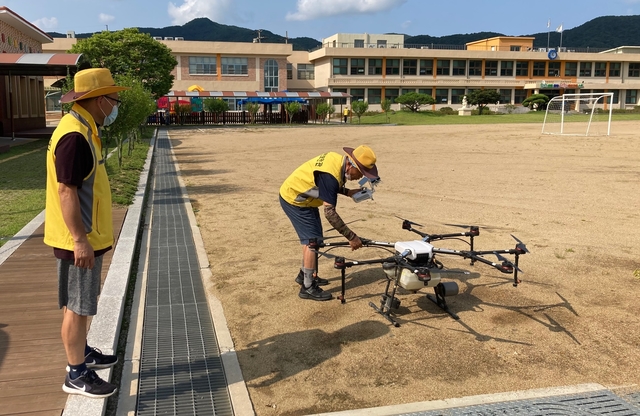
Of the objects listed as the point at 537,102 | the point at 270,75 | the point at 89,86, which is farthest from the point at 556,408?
the point at 537,102

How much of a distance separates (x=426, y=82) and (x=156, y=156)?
188ft

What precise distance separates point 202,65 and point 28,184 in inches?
2224

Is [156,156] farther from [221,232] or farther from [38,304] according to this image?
[38,304]

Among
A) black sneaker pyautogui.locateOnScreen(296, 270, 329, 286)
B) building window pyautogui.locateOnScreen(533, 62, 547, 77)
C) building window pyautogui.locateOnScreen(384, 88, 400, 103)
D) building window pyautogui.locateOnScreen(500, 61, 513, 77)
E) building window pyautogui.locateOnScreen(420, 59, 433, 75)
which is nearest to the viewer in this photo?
black sneaker pyautogui.locateOnScreen(296, 270, 329, 286)

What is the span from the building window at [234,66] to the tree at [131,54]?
74.2 feet

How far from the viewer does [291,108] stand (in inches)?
1914

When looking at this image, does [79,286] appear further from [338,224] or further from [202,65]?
[202,65]

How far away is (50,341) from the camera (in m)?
4.14

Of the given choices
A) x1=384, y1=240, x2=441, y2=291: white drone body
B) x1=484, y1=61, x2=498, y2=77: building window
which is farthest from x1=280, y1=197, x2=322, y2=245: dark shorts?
x1=484, y1=61, x2=498, y2=77: building window

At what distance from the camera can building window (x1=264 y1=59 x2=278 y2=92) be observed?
6819cm

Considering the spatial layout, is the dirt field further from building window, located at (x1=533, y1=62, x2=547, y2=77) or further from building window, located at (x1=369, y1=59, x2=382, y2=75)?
building window, located at (x1=533, y1=62, x2=547, y2=77)

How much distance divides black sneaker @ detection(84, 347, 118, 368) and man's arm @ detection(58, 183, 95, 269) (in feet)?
2.90

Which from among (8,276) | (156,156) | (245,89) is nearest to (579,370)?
(8,276)

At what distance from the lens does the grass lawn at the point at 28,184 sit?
863 centimetres
